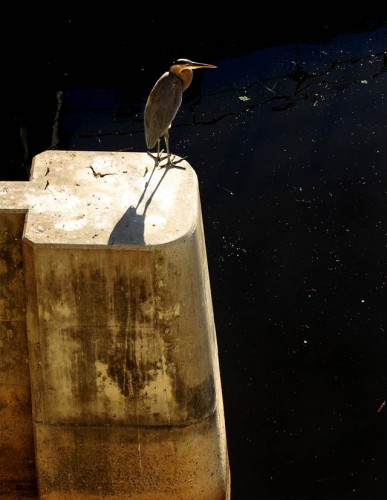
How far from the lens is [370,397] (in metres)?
8.24

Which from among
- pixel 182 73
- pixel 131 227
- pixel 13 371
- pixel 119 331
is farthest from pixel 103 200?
pixel 13 371

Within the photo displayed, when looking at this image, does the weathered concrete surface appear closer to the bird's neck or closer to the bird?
the bird

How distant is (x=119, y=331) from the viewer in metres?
5.48

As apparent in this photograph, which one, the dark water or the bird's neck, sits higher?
the bird's neck

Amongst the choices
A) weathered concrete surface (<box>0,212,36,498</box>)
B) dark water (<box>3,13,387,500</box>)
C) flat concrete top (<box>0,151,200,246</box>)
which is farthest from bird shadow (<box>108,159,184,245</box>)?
dark water (<box>3,13,387,500</box>)

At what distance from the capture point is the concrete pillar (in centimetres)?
530

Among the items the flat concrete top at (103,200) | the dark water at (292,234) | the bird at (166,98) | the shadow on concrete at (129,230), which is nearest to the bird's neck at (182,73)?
the bird at (166,98)

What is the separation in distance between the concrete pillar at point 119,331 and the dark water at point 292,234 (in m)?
1.88

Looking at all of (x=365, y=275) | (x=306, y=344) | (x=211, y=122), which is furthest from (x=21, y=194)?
(x=211, y=122)

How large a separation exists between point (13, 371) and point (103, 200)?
4.40 ft

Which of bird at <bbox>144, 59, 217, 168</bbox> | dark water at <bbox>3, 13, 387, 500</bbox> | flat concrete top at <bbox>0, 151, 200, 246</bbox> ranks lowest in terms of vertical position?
dark water at <bbox>3, 13, 387, 500</bbox>

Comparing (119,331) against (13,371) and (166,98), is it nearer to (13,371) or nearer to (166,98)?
(13,371)

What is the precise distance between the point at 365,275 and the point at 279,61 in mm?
4534

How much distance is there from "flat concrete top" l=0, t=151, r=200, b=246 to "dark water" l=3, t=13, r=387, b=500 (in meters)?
3.05
